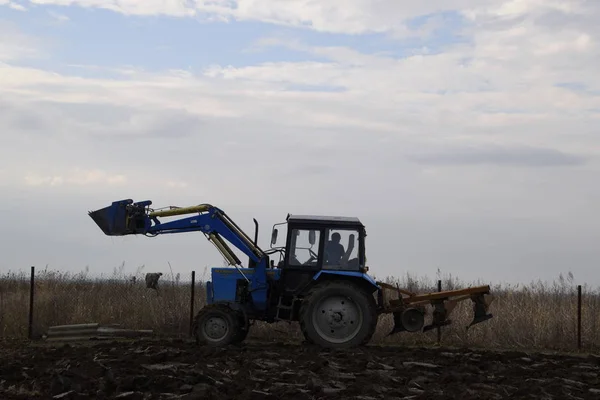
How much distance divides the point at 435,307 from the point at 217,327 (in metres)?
4.28

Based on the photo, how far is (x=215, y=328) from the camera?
672 inches

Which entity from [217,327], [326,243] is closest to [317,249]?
[326,243]

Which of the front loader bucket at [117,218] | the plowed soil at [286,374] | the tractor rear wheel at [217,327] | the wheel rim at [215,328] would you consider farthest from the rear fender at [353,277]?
the front loader bucket at [117,218]

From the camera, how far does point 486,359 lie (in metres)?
15.0

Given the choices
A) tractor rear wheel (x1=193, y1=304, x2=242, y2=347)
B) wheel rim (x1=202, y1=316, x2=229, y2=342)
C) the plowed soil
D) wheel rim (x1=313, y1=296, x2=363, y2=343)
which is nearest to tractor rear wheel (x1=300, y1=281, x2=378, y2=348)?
wheel rim (x1=313, y1=296, x2=363, y2=343)

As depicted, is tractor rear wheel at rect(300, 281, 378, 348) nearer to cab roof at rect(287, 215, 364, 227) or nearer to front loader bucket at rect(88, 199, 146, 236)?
cab roof at rect(287, 215, 364, 227)

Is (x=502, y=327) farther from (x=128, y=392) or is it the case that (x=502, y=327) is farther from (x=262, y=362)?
(x=128, y=392)

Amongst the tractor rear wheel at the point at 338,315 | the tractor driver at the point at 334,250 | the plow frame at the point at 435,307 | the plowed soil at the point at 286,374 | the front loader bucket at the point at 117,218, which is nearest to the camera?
the plowed soil at the point at 286,374

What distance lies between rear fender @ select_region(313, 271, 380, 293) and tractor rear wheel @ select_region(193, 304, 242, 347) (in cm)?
177

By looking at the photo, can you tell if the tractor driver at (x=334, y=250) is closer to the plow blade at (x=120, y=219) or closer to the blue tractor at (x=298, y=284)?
the blue tractor at (x=298, y=284)

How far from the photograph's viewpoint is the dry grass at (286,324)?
20.1 metres

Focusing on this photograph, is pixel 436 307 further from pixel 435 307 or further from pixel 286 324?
pixel 286 324

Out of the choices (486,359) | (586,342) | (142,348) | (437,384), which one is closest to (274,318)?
(142,348)

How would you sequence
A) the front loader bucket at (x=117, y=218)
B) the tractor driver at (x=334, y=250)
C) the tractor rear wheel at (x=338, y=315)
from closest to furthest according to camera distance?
the tractor rear wheel at (x=338, y=315) → the tractor driver at (x=334, y=250) → the front loader bucket at (x=117, y=218)
